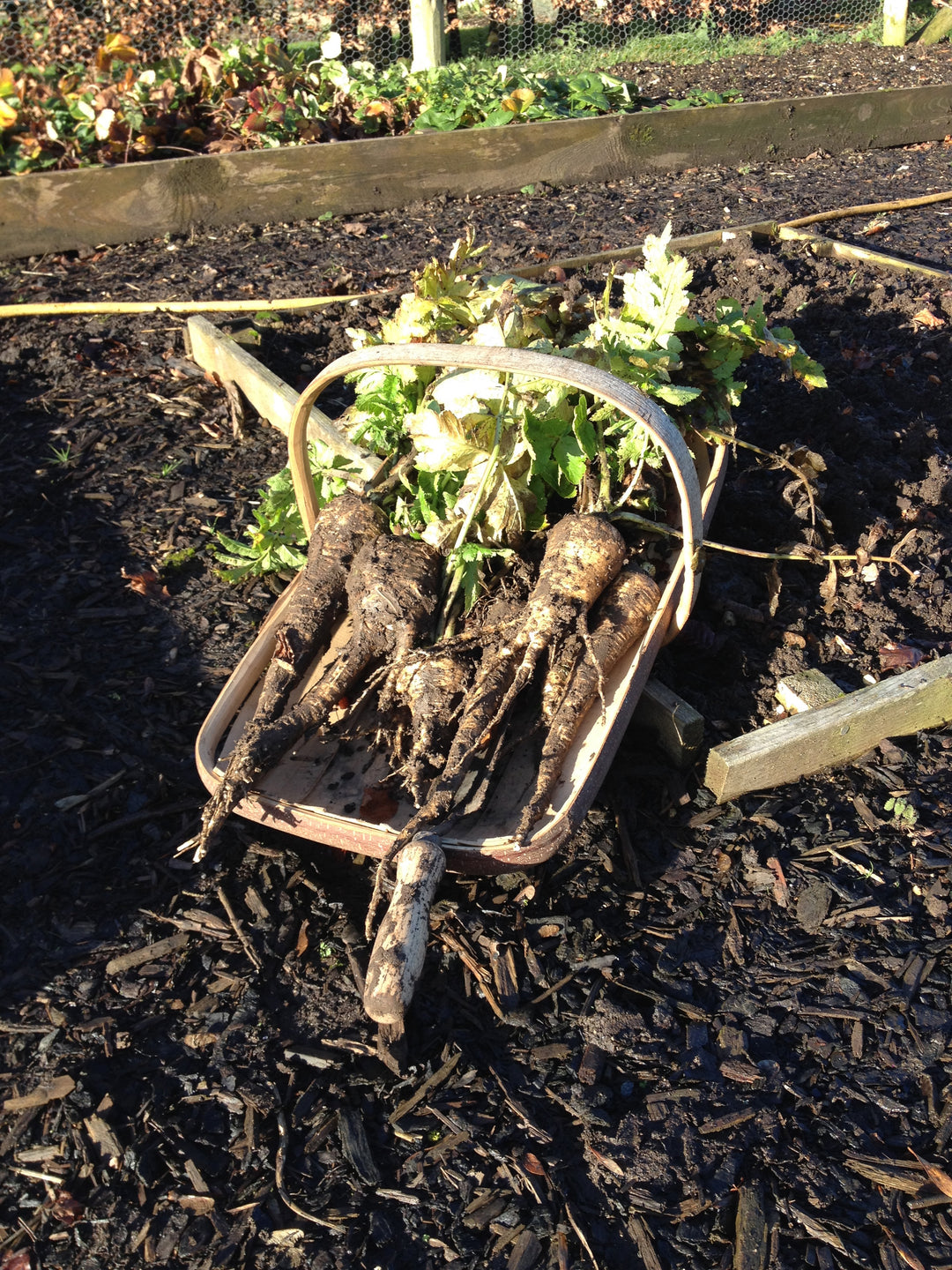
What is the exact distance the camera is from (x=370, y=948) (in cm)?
216

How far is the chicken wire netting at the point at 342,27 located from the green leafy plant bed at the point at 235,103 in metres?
3.07

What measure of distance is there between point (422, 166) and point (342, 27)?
564cm

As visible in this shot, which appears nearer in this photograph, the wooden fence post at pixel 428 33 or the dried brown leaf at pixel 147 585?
the dried brown leaf at pixel 147 585

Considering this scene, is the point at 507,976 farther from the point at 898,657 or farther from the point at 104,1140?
the point at 898,657

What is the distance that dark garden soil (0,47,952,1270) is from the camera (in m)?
1.72

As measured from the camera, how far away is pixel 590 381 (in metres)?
2.23

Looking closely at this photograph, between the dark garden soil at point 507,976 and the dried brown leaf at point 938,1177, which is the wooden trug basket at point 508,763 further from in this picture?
the dried brown leaf at point 938,1177

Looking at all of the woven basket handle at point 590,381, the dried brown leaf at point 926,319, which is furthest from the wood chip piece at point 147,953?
the dried brown leaf at point 926,319

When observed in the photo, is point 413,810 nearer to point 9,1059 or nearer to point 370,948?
point 370,948

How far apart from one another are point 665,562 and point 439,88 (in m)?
5.84

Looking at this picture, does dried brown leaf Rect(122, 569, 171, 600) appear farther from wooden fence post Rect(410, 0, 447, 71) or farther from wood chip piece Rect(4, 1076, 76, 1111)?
wooden fence post Rect(410, 0, 447, 71)

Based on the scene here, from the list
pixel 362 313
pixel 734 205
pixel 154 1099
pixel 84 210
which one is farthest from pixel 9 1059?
pixel 734 205

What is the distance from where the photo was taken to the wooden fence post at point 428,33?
793 cm

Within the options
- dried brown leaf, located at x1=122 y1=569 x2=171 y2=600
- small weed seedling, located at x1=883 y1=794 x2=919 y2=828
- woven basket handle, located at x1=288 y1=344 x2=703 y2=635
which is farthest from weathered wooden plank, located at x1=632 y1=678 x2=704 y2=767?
dried brown leaf, located at x1=122 y1=569 x2=171 y2=600
